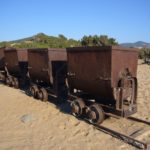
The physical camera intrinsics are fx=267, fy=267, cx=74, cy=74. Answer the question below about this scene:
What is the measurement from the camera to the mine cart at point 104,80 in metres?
7.41

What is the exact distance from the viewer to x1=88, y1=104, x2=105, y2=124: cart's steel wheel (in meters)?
7.70

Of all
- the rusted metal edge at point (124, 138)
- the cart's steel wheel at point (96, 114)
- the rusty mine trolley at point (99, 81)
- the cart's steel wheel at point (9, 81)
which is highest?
the rusty mine trolley at point (99, 81)

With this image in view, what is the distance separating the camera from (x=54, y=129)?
7.69m

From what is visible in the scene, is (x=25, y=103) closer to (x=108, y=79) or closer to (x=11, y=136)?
(x=11, y=136)

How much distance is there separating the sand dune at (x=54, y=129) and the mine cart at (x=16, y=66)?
13.4 ft

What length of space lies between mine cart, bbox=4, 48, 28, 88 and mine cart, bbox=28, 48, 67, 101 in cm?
275

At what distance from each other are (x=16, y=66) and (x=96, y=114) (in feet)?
25.9

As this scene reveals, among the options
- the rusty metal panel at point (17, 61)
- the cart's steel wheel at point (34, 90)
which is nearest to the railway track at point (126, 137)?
the cart's steel wheel at point (34, 90)

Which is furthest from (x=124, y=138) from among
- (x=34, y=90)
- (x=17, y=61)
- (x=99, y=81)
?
(x=17, y=61)

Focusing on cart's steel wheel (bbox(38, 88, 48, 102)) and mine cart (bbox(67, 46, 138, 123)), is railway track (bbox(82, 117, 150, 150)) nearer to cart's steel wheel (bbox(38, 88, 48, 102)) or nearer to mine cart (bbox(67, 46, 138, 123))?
mine cart (bbox(67, 46, 138, 123))

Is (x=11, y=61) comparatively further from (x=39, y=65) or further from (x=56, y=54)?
(x=56, y=54)

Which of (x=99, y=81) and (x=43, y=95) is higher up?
(x=99, y=81)

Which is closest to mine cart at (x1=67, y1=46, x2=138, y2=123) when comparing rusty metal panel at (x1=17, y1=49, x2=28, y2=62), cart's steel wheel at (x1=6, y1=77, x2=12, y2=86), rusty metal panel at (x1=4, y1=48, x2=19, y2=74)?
rusty metal panel at (x1=17, y1=49, x2=28, y2=62)

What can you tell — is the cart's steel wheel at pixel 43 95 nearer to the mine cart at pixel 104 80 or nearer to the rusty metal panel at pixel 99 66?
the rusty metal panel at pixel 99 66
